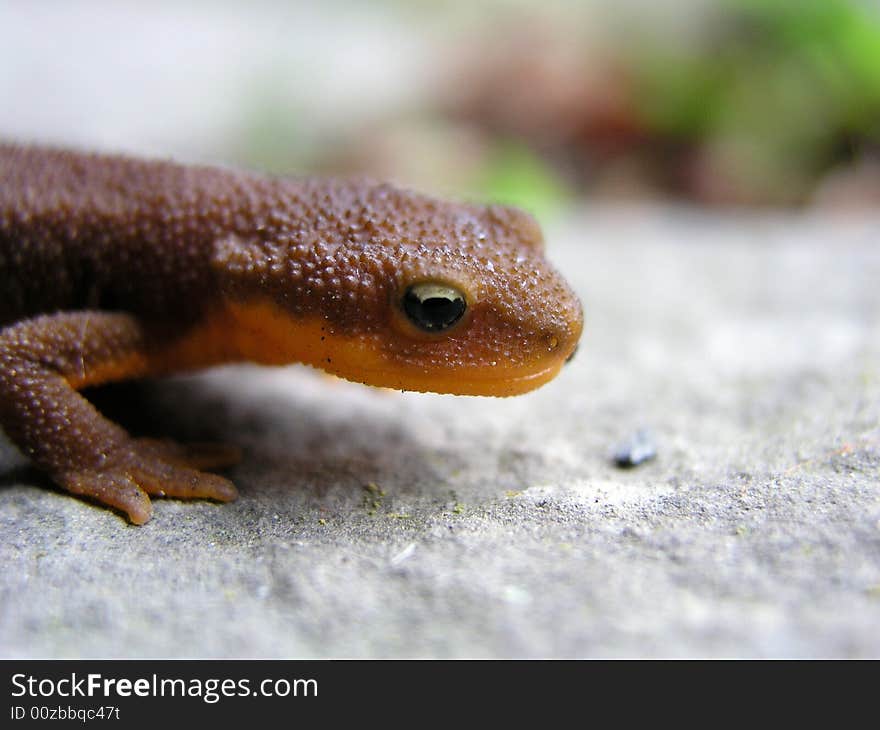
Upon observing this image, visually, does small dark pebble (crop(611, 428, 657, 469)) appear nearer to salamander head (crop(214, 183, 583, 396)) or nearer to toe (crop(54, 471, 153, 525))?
salamander head (crop(214, 183, 583, 396))

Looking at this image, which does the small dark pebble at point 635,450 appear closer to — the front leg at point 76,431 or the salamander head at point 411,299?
the salamander head at point 411,299

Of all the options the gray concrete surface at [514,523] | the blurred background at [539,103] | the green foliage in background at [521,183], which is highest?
the blurred background at [539,103]

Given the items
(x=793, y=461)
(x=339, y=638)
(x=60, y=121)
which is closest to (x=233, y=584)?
(x=339, y=638)

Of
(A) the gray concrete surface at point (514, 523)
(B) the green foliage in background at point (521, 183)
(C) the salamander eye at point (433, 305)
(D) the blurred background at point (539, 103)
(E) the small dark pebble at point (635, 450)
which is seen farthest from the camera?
(D) the blurred background at point (539, 103)

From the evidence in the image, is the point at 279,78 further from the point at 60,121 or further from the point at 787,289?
the point at 787,289

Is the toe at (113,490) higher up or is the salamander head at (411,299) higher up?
the salamander head at (411,299)

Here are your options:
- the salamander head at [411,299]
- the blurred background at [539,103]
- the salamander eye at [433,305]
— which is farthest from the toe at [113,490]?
the blurred background at [539,103]
